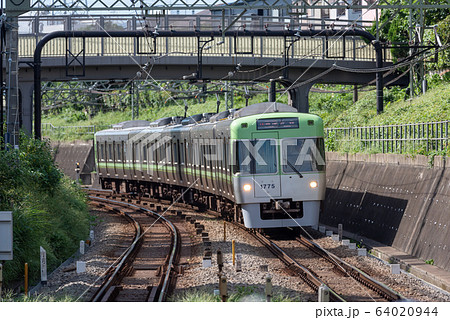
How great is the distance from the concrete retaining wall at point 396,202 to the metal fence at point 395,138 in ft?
2.04

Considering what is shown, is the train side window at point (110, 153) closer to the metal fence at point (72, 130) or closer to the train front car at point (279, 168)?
the train front car at point (279, 168)

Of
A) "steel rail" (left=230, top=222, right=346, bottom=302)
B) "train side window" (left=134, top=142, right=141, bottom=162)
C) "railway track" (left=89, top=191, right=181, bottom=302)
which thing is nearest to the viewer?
"steel rail" (left=230, top=222, right=346, bottom=302)

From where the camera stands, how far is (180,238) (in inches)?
800

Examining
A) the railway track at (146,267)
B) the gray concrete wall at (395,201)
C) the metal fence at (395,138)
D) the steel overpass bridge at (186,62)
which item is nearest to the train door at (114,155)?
the steel overpass bridge at (186,62)

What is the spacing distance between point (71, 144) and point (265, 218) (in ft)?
145

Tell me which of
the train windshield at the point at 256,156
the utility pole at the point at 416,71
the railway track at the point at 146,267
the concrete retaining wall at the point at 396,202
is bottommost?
the railway track at the point at 146,267

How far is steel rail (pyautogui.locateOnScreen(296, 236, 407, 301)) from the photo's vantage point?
1188 centimetres

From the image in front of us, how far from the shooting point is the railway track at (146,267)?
12.7 m

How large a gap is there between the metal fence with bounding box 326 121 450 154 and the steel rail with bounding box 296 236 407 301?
369cm

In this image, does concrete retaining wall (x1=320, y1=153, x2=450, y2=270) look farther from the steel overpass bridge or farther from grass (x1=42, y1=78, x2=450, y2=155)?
the steel overpass bridge

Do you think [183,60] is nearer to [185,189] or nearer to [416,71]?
[185,189]

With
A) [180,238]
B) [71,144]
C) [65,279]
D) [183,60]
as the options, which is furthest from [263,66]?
[71,144]

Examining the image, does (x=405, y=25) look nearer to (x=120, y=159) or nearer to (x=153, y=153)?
(x=153, y=153)

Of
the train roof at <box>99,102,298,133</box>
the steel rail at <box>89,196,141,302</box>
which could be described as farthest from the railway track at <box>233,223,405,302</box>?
the train roof at <box>99,102,298,133</box>
